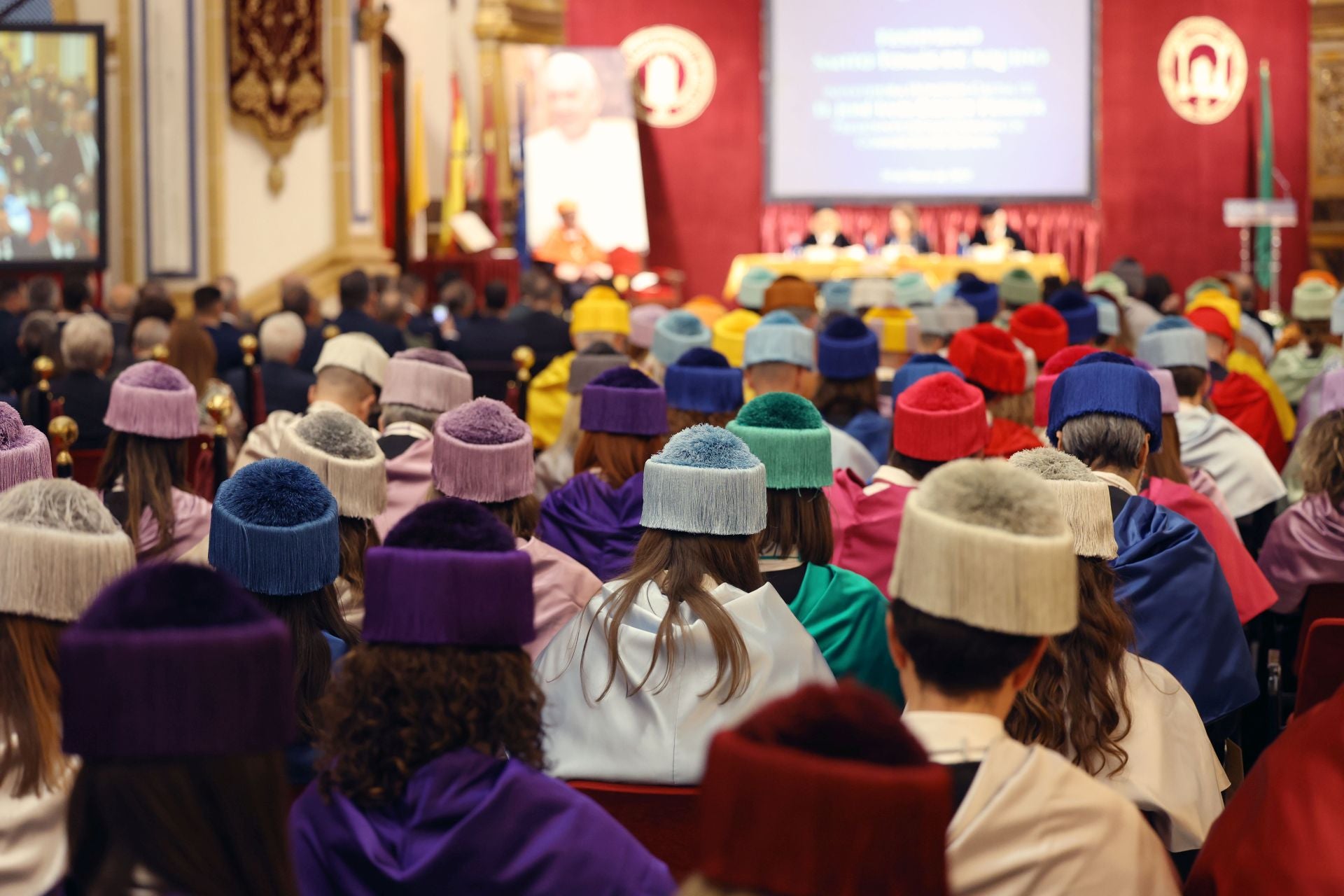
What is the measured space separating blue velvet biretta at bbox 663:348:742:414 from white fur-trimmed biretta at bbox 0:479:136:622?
10.5ft

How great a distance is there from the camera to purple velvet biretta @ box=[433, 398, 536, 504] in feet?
Answer: 12.1

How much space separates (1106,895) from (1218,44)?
59.9 feet

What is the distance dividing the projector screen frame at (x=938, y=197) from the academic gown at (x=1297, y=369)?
33.9 feet

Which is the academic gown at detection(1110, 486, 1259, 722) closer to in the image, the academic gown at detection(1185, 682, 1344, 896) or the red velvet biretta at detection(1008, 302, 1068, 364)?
the academic gown at detection(1185, 682, 1344, 896)

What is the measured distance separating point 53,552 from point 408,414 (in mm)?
2888

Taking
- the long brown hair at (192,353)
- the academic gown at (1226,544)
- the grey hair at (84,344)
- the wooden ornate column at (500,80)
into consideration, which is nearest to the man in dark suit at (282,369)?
the long brown hair at (192,353)

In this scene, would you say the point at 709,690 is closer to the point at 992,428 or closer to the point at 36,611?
the point at 36,611

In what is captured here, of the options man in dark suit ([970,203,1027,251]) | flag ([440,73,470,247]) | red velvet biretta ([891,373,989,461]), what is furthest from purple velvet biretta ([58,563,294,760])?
man in dark suit ([970,203,1027,251])

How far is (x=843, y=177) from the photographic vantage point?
60.7 ft

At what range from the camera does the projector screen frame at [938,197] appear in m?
18.0

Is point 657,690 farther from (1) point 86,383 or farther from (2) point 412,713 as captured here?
(1) point 86,383

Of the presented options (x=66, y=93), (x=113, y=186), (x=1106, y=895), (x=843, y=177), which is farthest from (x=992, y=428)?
(x=843, y=177)

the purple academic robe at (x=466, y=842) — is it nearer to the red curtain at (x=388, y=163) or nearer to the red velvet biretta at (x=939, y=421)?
the red velvet biretta at (x=939, y=421)

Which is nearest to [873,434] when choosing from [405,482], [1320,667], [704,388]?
[704,388]
